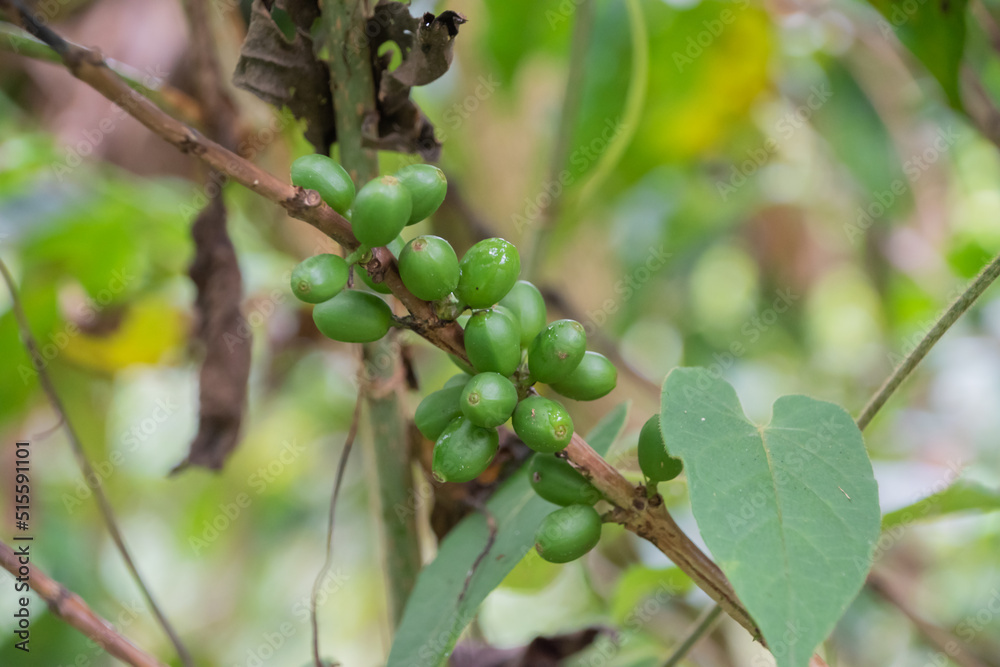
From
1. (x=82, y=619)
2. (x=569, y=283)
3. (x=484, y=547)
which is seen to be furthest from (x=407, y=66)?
(x=569, y=283)

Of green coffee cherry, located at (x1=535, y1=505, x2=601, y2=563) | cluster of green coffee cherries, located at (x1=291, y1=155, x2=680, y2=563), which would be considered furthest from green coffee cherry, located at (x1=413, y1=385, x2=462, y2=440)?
green coffee cherry, located at (x1=535, y1=505, x2=601, y2=563)

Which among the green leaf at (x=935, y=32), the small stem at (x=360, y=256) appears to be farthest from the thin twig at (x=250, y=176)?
the green leaf at (x=935, y=32)

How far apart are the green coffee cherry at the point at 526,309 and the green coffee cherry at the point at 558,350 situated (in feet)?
0.07

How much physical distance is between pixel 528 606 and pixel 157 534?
1.33 metres

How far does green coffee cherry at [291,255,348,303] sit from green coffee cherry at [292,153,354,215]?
0.04 metres

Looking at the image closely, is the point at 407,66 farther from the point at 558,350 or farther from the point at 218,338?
the point at 218,338

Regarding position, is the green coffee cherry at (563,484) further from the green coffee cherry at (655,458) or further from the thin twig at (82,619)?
the thin twig at (82,619)

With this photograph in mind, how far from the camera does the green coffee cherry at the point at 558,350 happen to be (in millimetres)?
540

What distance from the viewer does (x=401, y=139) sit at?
707 millimetres

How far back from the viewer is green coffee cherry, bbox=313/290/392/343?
1.74 ft

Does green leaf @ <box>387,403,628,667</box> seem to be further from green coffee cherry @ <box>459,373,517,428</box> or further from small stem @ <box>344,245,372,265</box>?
small stem @ <box>344,245,372,265</box>

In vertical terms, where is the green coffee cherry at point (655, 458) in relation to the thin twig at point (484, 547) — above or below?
above

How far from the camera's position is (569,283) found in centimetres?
191

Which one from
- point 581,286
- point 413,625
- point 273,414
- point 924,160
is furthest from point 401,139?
point 924,160
